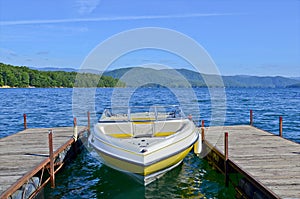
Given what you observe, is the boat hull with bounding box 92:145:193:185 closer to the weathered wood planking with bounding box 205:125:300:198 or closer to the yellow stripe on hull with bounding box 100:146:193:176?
the yellow stripe on hull with bounding box 100:146:193:176

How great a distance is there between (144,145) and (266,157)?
3230 mm

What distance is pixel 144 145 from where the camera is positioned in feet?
26.6

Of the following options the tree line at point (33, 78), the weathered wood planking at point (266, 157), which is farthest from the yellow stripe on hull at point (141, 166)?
the tree line at point (33, 78)

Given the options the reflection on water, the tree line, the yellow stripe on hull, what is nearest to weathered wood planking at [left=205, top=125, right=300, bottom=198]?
the reflection on water

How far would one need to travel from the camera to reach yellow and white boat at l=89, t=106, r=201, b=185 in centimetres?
748

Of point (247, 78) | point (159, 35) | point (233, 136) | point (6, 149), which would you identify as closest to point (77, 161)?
point (6, 149)

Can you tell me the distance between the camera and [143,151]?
7387mm

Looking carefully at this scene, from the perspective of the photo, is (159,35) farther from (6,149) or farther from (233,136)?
(6,149)

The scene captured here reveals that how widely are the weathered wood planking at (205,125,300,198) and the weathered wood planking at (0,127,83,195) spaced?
510 centimetres

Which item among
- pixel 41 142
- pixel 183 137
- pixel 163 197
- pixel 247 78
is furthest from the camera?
pixel 247 78

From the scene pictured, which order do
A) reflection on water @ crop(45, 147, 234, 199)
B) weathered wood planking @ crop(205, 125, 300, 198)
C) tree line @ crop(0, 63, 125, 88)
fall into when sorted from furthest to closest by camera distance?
tree line @ crop(0, 63, 125, 88)
reflection on water @ crop(45, 147, 234, 199)
weathered wood planking @ crop(205, 125, 300, 198)

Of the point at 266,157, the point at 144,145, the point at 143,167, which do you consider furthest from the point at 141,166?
the point at 266,157

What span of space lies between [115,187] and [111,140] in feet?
5.24

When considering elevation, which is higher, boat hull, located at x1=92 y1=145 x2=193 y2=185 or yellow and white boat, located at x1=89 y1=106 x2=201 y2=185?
yellow and white boat, located at x1=89 y1=106 x2=201 y2=185
